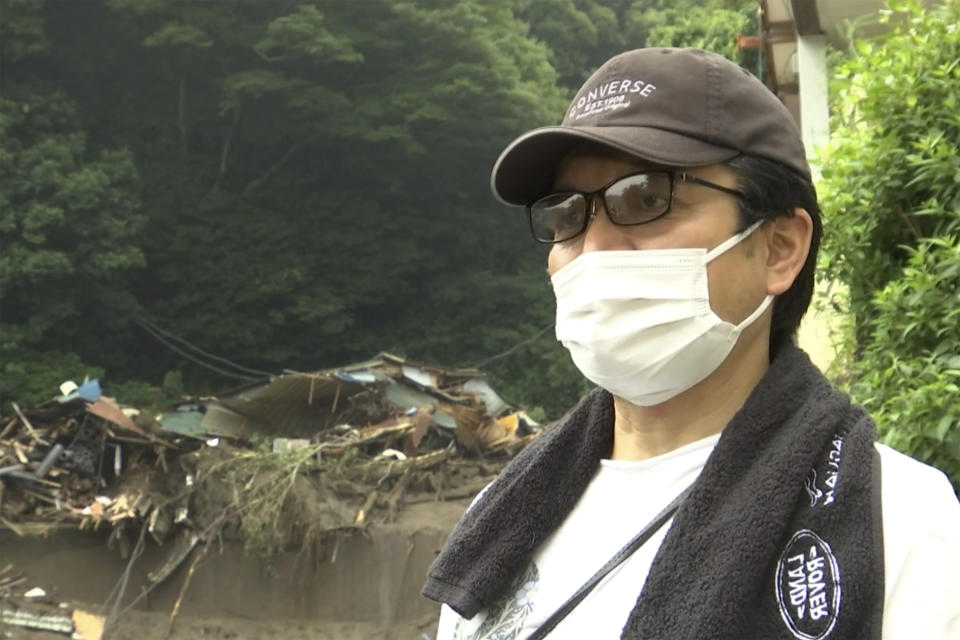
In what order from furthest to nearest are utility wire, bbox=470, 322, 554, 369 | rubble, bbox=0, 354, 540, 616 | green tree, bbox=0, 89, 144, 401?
utility wire, bbox=470, 322, 554, 369 < green tree, bbox=0, 89, 144, 401 < rubble, bbox=0, 354, 540, 616

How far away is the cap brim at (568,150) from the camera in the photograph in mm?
1554

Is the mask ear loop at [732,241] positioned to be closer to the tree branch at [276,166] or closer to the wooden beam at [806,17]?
the wooden beam at [806,17]

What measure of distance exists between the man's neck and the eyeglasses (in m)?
0.25

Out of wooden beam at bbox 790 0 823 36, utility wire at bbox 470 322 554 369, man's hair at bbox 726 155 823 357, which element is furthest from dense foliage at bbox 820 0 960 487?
utility wire at bbox 470 322 554 369

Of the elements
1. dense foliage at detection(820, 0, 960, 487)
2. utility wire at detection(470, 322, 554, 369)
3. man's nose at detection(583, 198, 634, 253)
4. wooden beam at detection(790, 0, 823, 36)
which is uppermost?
man's nose at detection(583, 198, 634, 253)

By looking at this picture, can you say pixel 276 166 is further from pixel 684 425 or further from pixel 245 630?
pixel 684 425

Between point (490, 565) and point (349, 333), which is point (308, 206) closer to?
point (349, 333)

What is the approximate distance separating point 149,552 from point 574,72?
95.0 feet

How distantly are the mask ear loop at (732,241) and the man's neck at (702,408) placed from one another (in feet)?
0.48

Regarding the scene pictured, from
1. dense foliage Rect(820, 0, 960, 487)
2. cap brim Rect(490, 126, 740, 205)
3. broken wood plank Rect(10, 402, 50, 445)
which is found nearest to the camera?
cap brim Rect(490, 126, 740, 205)

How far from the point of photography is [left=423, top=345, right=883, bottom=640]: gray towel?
130 centimetres

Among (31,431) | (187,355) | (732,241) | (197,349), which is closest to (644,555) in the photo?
(732,241)

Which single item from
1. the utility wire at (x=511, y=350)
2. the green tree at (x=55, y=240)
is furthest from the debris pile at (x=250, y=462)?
the utility wire at (x=511, y=350)

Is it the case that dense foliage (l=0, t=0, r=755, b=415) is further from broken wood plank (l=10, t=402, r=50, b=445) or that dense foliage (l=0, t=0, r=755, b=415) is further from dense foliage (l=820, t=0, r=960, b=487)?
dense foliage (l=820, t=0, r=960, b=487)
